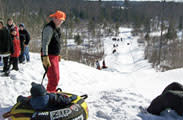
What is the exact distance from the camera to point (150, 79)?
840cm

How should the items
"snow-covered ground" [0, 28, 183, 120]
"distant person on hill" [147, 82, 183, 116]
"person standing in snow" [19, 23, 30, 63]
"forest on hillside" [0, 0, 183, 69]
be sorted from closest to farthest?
"distant person on hill" [147, 82, 183, 116] < "snow-covered ground" [0, 28, 183, 120] < "person standing in snow" [19, 23, 30, 63] < "forest on hillside" [0, 0, 183, 69]

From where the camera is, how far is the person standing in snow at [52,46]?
4.40 m

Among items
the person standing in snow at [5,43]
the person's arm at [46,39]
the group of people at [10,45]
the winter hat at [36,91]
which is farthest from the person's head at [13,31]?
the winter hat at [36,91]

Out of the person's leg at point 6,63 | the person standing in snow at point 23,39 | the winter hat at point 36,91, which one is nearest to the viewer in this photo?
the winter hat at point 36,91

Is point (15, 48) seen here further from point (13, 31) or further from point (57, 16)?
point (57, 16)

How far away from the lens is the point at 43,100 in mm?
3637

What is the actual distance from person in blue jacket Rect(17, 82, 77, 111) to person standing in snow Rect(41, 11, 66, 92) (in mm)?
815

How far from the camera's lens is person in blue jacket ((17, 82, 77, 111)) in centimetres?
360

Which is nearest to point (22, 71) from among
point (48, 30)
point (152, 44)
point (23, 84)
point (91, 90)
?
point (23, 84)

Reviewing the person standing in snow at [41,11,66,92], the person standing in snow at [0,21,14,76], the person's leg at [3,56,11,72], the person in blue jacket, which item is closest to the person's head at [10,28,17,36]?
the person standing in snow at [0,21,14,76]

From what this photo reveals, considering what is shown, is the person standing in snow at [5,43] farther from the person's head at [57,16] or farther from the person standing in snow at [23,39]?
the person's head at [57,16]

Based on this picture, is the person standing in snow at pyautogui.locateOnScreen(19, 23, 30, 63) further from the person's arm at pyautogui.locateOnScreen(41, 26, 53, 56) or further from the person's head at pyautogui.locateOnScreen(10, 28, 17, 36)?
the person's arm at pyautogui.locateOnScreen(41, 26, 53, 56)

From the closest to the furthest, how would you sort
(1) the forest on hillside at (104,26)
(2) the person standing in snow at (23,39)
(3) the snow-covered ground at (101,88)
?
(3) the snow-covered ground at (101,88) < (2) the person standing in snow at (23,39) < (1) the forest on hillside at (104,26)

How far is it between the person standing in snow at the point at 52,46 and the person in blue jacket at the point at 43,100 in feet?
2.68
